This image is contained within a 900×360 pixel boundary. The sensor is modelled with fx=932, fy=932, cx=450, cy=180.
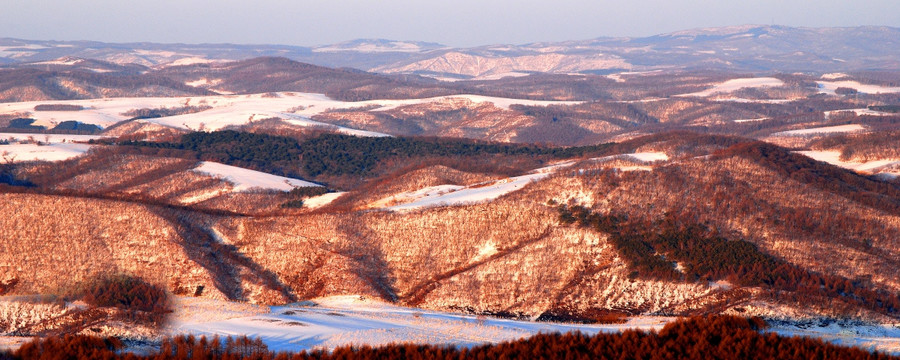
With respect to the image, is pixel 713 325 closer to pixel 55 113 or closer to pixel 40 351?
pixel 40 351

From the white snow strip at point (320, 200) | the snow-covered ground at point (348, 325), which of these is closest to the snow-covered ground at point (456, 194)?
the white snow strip at point (320, 200)

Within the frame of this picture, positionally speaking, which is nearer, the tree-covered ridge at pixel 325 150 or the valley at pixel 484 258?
the valley at pixel 484 258

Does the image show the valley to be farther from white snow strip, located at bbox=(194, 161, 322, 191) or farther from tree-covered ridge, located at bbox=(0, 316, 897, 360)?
white snow strip, located at bbox=(194, 161, 322, 191)

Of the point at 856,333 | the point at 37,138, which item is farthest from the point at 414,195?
the point at 37,138

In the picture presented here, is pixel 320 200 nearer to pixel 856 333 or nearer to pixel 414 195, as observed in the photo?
pixel 414 195

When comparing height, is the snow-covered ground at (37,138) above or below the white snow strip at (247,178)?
above

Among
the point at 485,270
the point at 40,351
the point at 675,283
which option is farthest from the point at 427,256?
the point at 40,351

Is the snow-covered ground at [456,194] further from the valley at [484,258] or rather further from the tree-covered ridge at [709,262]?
the tree-covered ridge at [709,262]
